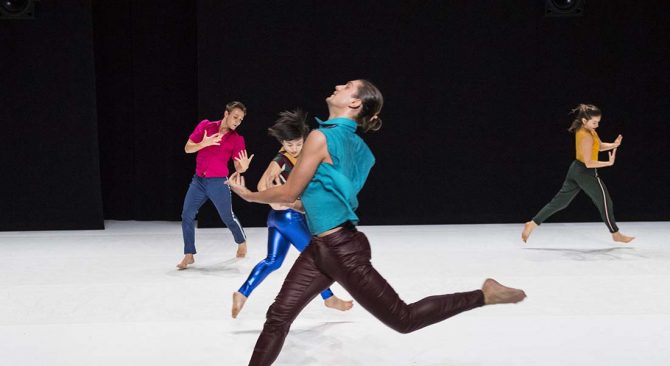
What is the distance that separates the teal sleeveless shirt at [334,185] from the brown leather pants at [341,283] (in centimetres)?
7

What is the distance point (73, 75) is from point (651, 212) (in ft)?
22.8

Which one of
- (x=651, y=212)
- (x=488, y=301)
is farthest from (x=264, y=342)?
(x=651, y=212)

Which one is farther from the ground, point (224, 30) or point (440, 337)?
point (224, 30)

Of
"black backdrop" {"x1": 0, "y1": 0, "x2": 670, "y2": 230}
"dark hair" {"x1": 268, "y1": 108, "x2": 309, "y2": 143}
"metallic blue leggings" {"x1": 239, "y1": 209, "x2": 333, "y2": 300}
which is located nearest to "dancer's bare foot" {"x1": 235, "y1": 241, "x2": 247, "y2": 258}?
"black backdrop" {"x1": 0, "y1": 0, "x2": 670, "y2": 230}

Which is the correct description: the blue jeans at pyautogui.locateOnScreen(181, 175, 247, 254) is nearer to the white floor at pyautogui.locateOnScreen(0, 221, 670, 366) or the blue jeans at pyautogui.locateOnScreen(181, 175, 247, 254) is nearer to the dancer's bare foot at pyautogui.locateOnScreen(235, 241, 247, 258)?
the white floor at pyautogui.locateOnScreen(0, 221, 670, 366)

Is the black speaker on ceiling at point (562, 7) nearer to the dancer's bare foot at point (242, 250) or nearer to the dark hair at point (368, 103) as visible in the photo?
the dancer's bare foot at point (242, 250)

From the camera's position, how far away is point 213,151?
6039mm

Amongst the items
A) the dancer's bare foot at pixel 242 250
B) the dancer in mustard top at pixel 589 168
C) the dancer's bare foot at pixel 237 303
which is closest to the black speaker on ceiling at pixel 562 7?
the dancer in mustard top at pixel 589 168

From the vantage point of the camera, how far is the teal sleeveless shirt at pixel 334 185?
2947mm

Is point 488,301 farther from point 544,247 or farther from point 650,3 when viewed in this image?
point 650,3

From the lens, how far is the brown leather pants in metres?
2.97

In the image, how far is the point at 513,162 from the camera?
895 cm

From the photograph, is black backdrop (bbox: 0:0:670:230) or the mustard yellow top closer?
the mustard yellow top

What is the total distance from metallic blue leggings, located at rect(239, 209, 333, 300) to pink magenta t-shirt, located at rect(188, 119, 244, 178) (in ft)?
5.71
